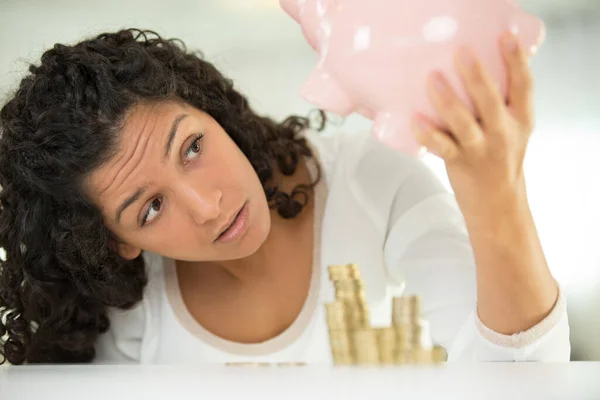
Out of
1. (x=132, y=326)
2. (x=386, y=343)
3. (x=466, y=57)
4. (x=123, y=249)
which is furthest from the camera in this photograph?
(x=132, y=326)

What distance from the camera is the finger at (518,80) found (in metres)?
0.42

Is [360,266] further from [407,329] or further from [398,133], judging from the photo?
[398,133]

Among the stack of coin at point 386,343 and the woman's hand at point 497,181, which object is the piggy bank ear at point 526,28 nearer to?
the woman's hand at point 497,181

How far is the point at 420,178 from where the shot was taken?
0.82 metres

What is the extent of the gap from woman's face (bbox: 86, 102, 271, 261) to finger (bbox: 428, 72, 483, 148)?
29 centimetres

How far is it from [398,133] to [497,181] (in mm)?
85

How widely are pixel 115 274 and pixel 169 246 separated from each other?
167mm

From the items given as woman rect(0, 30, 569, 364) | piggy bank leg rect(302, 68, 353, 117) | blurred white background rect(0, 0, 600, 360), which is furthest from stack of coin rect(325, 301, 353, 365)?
blurred white background rect(0, 0, 600, 360)

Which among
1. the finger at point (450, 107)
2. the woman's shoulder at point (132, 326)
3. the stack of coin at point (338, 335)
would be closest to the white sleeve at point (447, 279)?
the stack of coin at point (338, 335)

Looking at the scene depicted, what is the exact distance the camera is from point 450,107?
1.35 ft

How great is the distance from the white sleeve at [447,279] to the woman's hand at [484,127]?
5.4 inches

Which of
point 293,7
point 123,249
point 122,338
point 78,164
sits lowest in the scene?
point 122,338

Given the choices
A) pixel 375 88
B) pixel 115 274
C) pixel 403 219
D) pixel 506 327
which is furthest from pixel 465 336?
pixel 115 274

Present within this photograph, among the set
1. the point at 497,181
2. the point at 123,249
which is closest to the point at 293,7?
the point at 497,181
